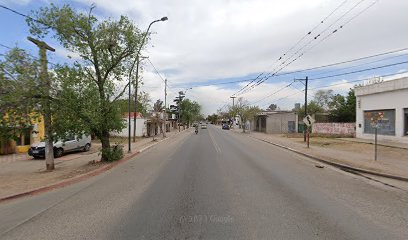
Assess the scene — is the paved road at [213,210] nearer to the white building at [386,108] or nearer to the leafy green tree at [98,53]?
the leafy green tree at [98,53]

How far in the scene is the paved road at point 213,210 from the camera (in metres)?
6.11

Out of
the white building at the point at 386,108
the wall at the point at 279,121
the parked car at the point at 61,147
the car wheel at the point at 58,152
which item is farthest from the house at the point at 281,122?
the car wheel at the point at 58,152

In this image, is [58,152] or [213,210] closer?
[213,210]

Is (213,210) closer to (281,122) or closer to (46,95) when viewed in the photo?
(46,95)

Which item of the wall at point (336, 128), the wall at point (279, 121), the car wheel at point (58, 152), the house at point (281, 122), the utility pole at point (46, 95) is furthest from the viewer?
the wall at point (279, 121)

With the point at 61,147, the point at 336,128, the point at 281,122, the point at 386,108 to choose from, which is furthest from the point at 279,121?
the point at 61,147

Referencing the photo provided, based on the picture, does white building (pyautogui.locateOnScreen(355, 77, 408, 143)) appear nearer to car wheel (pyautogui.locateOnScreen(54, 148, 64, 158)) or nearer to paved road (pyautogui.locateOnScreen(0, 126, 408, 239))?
paved road (pyautogui.locateOnScreen(0, 126, 408, 239))

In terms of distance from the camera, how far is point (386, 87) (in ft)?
107

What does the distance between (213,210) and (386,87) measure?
30.3m

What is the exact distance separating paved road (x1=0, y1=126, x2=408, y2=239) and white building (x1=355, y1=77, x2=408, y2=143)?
764 inches

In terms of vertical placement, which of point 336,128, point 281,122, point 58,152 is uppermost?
point 281,122

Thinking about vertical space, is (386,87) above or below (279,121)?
above

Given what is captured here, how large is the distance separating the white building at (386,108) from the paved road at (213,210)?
764 inches

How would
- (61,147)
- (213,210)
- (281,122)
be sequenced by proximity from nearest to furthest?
(213,210)
(61,147)
(281,122)
